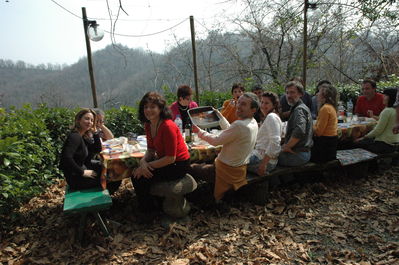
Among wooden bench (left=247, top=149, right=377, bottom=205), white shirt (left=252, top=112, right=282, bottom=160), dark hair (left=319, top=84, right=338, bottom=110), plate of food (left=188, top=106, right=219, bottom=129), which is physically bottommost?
wooden bench (left=247, top=149, right=377, bottom=205)

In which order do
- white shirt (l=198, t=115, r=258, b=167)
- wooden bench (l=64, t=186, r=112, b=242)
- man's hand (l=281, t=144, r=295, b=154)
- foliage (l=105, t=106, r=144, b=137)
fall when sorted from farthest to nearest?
foliage (l=105, t=106, r=144, b=137) < man's hand (l=281, t=144, r=295, b=154) < white shirt (l=198, t=115, r=258, b=167) < wooden bench (l=64, t=186, r=112, b=242)

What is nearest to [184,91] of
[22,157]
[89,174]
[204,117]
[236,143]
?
[204,117]

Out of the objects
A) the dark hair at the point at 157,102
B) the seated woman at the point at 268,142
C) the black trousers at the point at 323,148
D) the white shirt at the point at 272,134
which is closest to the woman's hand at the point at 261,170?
the seated woman at the point at 268,142

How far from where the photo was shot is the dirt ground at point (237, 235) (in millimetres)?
2588

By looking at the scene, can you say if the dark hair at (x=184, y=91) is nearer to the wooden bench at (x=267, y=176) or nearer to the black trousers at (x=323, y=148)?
the wooden bench at (x=267, y=176)

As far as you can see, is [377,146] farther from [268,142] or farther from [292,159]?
[268,142]

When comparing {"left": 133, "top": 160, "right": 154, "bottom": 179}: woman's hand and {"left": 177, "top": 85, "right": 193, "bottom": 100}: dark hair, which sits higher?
{"left": 177, "top": 85, "right": 193, "bottom": 100}: dark hair

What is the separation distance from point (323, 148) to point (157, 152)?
2.33 metres

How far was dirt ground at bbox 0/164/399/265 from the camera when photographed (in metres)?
2.59

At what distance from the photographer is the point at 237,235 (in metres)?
2.93

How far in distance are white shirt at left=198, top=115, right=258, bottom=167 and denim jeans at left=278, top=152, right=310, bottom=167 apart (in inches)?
29.1

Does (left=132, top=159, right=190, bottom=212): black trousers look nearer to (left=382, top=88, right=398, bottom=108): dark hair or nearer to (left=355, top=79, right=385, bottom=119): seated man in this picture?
(left=382, top=88, right=398, bottom=108): dark hair

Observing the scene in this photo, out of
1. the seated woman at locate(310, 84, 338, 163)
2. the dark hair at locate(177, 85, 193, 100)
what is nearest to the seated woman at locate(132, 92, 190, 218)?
the dark hair at locate(177, 85, 193, 100)

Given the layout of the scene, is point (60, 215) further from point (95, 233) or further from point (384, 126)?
point (384, 126)
